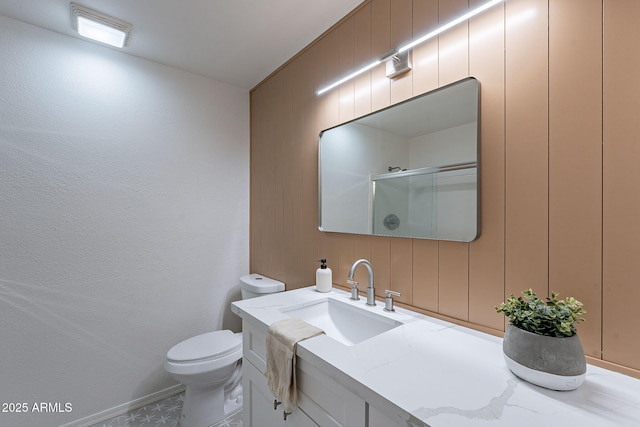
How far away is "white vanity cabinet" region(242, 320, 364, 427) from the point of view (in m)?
0.75

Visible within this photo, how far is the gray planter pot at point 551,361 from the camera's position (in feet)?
2.07

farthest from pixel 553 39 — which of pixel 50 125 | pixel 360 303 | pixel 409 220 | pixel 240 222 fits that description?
pixel 50 125

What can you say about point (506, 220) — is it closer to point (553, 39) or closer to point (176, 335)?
point (553, 39)

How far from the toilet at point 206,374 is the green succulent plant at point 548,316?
1536 millimetres

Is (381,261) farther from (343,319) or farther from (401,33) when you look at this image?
(401,33)

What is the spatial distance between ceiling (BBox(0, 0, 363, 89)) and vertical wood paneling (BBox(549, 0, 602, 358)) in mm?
978

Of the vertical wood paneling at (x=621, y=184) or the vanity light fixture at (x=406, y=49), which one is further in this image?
the vanity light fixture at (x=406, y=49)

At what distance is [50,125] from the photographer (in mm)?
1630

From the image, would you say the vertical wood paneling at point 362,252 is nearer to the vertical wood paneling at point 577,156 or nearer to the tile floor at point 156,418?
the vertical wood paneling at point 577,156

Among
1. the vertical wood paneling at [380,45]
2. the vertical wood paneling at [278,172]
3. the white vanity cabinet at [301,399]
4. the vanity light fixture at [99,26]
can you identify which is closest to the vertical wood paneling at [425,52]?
the vertical wood paneling at [380,45]

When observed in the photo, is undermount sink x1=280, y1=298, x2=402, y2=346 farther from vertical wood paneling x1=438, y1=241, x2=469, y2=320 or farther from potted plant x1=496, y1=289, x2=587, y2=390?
potted plant x1=496, y1=289, x2=587, y2=390

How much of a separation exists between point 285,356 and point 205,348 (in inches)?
40.5

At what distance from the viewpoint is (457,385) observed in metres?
0.66

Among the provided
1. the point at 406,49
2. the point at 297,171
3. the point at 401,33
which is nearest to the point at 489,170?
the point at 406,49
